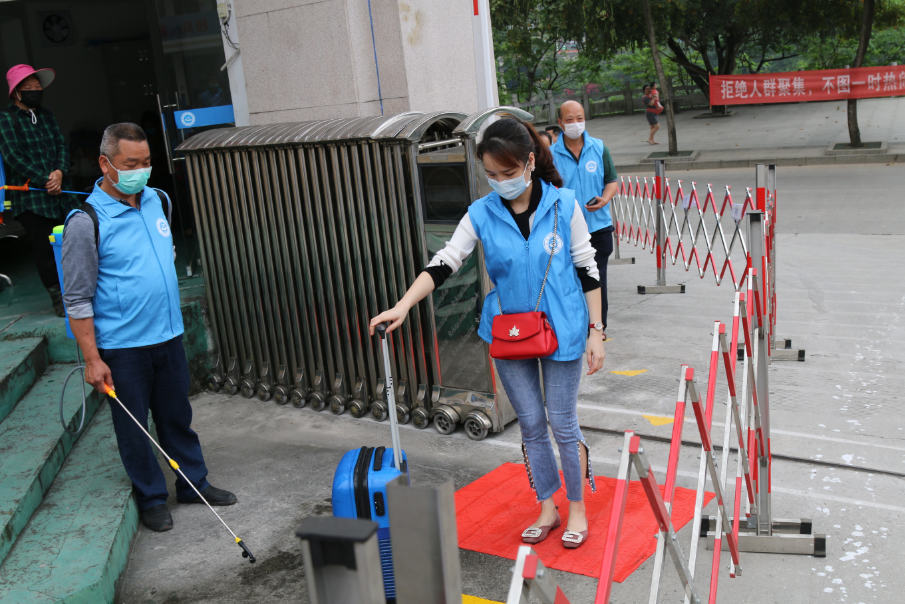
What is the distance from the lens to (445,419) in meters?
5.27

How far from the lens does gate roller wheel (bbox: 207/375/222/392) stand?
6.48m

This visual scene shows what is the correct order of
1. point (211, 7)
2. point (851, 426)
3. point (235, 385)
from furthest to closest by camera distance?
1. point (211, 7)
2. point (235, 385)
3. point (851, 426)

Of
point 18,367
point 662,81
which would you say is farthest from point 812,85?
point 18,367

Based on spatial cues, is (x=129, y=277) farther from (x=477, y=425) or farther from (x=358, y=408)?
(x=477, y=425)

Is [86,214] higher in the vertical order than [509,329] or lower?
higher

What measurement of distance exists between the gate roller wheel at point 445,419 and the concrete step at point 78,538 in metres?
1.92

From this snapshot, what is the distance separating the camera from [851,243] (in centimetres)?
1037

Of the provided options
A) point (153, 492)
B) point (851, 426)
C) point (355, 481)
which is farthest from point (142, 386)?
point (851, 426)

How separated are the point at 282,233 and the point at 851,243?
7.81 meters

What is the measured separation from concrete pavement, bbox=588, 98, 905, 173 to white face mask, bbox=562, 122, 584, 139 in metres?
14.4

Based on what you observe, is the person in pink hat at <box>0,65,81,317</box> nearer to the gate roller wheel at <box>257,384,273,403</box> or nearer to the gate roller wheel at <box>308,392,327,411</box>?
the gate roller wheel at <box>257,384,273,403</box>

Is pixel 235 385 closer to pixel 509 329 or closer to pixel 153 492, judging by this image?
pixel 153 492

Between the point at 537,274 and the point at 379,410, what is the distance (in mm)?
2303

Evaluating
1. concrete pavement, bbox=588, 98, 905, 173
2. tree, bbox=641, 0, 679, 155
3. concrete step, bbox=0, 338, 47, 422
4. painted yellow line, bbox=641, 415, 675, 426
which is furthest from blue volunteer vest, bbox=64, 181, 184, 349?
tree, bbox=641, 0, 679, 155
